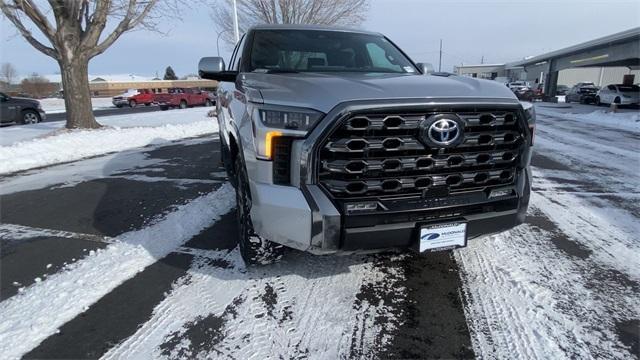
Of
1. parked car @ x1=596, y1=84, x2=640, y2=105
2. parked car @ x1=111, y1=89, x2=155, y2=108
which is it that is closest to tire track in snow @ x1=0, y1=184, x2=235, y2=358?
parked car @ x1=596, y1=84, x2=640, y2=105

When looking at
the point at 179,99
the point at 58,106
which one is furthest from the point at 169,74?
the point at 179,99

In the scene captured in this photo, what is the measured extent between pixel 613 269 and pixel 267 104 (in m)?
2.99

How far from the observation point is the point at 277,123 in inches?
95.5

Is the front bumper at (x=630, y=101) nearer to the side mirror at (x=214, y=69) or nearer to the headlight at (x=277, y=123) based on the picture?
the side mirror at (x=214, y=69)

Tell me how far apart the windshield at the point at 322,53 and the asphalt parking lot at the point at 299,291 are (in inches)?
66.6

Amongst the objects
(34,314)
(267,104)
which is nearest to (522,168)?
(267,104)

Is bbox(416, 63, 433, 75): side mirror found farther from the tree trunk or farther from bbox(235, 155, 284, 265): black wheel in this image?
the tree trunk

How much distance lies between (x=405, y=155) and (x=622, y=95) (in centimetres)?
3037

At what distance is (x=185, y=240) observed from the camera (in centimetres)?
379

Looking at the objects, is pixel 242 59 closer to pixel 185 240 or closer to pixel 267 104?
pixel 267 104

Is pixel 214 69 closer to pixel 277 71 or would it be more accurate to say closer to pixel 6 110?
pixel 277 71

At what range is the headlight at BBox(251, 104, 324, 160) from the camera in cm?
237

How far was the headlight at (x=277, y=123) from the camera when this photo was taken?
7.76ft

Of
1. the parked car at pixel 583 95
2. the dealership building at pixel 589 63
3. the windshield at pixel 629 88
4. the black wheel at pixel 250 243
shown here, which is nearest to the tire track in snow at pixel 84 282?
the black wheel at pixel 250 243
